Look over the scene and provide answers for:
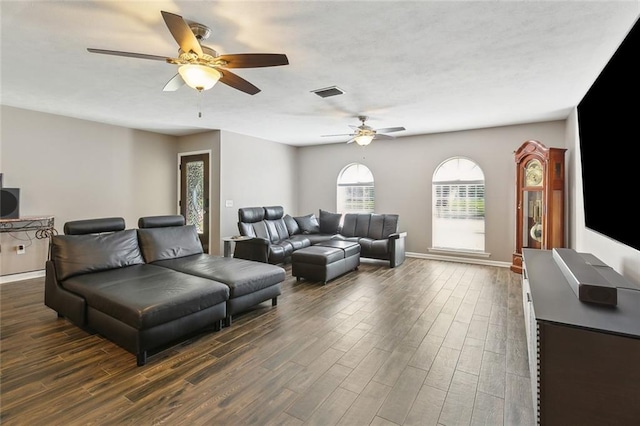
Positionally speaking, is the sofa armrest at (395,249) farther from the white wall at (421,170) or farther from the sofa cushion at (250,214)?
the sofa cushion at (250,214)

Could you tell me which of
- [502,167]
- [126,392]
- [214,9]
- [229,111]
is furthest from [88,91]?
[502,167]

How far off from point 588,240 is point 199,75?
14.2 feet

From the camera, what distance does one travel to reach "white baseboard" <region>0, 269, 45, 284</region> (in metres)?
4.48

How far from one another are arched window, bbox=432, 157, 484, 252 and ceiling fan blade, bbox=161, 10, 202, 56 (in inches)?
212

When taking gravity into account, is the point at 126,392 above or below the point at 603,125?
below

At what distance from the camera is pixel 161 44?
2.61 m

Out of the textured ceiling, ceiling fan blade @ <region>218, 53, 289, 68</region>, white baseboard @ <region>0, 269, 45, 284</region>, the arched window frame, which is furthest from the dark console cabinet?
white baseboard @ <region>0, 269, 45, 284</region>

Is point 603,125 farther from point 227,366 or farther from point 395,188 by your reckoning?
point 395,188

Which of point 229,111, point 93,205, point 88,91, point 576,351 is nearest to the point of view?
point 576,351

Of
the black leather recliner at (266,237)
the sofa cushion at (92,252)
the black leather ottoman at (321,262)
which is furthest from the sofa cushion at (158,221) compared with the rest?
the black leather ottoman at (321,262)

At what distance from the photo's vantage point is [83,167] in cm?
529

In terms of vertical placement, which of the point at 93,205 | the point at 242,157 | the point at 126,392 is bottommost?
the point at 126,392

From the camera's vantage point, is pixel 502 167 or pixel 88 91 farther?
pixel 502 167

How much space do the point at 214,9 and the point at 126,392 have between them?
268cm
